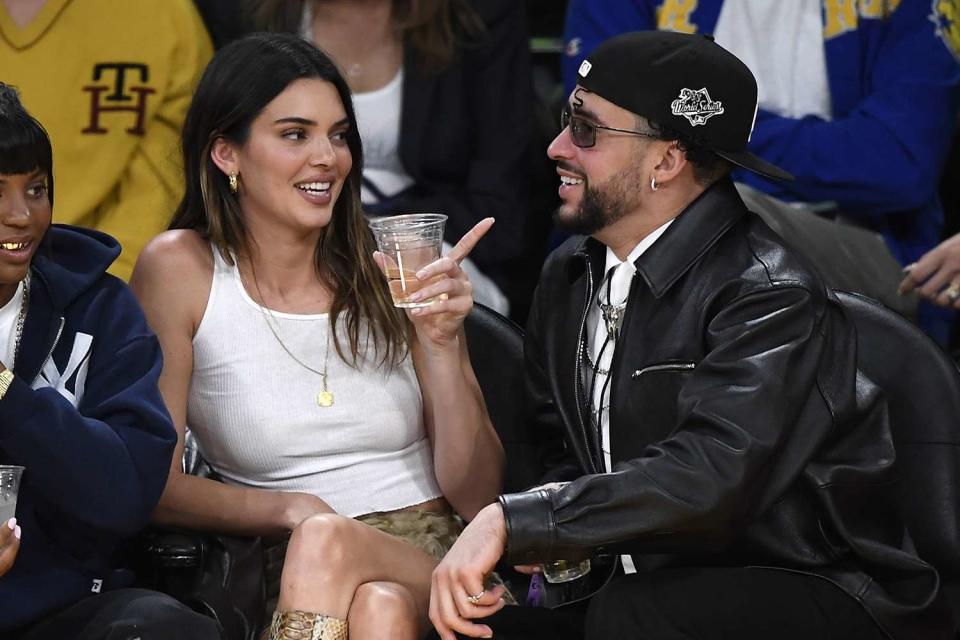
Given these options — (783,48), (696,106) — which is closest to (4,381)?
(696,106)

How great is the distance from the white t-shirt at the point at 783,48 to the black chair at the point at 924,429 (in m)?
1.56

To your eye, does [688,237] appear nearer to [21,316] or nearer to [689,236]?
[689,236]

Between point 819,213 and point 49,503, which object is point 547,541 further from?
point 819,213

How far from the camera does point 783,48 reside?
4613mm

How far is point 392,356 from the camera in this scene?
339 centimetres

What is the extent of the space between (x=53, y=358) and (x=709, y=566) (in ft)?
4.28

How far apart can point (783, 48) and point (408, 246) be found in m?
2.14

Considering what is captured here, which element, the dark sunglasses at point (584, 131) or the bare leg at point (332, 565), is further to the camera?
the dark sunglasses at point (584, 131)

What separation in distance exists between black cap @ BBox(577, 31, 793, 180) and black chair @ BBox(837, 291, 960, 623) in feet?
1.48

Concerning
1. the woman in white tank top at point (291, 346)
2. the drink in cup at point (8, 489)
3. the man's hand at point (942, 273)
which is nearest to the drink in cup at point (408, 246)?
the woman in white tank top at point (291, 346)

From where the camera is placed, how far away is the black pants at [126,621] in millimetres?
2676

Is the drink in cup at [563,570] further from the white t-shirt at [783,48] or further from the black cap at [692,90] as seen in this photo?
the white t-shirt at [783,48]

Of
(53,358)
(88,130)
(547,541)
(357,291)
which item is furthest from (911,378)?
(88,130)

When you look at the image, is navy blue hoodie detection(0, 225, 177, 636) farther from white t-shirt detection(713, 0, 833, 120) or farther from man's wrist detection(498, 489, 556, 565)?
white t-shirt detection(713, 0, 833, 120)
